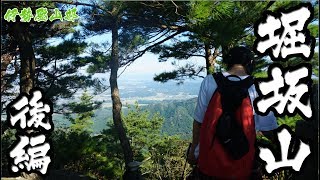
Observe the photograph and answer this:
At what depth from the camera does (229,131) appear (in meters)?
1.38

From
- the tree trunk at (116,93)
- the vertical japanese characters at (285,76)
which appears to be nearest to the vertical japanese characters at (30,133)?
the vertical japanese characters at (285,76)

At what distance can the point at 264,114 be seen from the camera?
5.01ft

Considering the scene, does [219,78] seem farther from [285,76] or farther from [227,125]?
[285,76]

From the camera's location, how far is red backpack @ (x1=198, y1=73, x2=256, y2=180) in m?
1.39

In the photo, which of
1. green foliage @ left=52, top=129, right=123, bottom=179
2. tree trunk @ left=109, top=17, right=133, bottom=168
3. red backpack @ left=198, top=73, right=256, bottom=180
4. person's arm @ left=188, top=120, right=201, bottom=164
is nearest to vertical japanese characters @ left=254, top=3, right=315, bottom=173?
red backpack @ left=198, top=73, right=256, bottom=180

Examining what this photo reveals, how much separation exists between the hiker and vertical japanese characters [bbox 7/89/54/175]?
75.4 inches

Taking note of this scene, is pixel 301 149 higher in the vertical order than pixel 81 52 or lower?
lower

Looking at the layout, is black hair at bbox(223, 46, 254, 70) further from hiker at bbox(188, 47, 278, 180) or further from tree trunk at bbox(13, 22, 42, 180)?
tree trunk at bbox(13, 22, 42, 180)

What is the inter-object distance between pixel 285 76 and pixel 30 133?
2152 mm

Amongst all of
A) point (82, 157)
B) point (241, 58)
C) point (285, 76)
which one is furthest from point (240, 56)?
point (82, 157)

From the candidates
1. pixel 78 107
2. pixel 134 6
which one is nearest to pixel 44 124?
pixel 134 6

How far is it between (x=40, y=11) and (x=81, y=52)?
4203 mm

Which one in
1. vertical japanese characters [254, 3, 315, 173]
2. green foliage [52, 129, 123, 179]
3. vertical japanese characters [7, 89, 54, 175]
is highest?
vertical japanese characters [254, 3, 315, 173]

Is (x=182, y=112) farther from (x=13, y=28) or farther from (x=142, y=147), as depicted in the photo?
(x=13, y=28)
